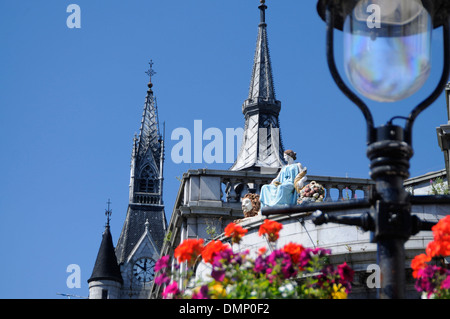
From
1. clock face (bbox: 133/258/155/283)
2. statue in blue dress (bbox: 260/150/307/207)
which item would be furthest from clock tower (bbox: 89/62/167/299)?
statue in blue dress (bbox: 260/150/307/207)

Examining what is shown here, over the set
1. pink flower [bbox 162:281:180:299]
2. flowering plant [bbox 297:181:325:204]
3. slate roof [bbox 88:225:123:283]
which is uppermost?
slate roof [bbox 88:225:123:283]

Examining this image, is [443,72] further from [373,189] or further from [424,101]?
[373,189]

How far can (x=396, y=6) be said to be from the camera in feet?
26.2

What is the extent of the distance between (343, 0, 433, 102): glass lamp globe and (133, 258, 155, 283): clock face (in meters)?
132

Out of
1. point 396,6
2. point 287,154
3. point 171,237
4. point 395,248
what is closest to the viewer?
point 395,248

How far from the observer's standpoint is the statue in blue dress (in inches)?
837

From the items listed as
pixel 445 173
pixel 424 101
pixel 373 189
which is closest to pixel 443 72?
pixel 424 101

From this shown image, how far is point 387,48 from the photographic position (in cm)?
790

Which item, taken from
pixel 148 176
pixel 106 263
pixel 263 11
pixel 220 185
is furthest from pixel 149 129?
pixel 220 185

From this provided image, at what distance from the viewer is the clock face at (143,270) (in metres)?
140

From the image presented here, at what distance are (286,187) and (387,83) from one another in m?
13.6

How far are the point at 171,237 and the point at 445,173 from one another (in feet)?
26.2

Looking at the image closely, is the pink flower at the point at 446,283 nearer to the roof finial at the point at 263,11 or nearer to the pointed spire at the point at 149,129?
the roof finial at the point at 263,11

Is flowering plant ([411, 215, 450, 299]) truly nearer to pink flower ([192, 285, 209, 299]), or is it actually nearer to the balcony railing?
pink flower ([192, 285, 209, 299])
